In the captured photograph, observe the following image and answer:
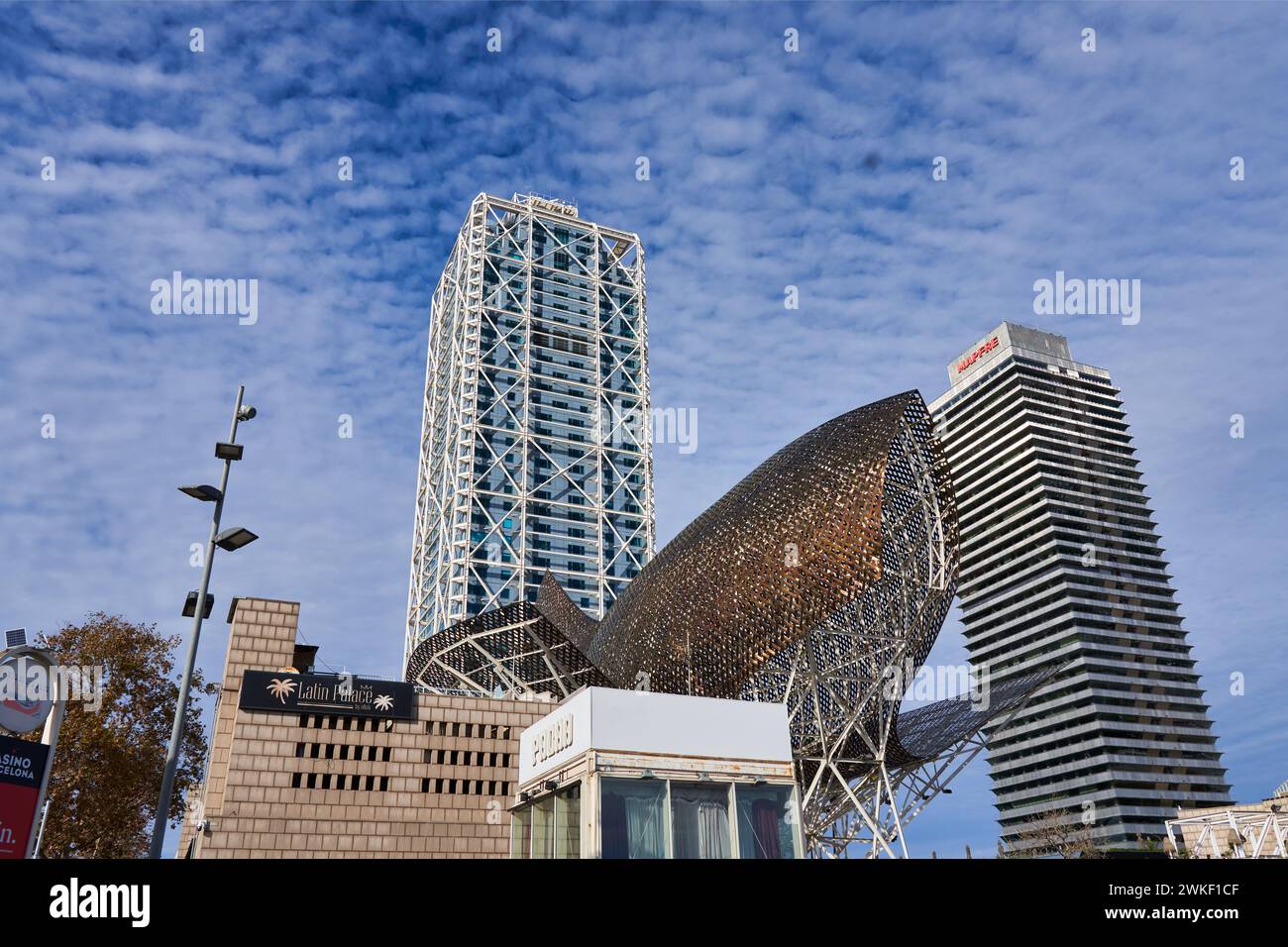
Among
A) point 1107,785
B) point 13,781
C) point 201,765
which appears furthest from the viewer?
point 1107,785

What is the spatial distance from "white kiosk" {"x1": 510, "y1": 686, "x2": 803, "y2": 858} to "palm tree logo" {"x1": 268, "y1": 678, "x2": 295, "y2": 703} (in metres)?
21.1

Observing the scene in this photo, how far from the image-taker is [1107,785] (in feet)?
383

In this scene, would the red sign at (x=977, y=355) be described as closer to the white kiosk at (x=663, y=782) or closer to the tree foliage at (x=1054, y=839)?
the tree foliage at (x=1054, y=839)

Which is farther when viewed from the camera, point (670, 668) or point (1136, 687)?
point (1136, 687)

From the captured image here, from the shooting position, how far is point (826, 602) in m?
42.9

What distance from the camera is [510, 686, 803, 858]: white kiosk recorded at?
20219 mm

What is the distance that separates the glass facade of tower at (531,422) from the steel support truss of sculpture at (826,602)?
56.3 m

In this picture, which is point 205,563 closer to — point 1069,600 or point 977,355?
point 1069,600

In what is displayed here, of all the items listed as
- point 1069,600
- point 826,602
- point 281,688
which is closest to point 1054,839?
point 826,602

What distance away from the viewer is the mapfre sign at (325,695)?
40.9 m

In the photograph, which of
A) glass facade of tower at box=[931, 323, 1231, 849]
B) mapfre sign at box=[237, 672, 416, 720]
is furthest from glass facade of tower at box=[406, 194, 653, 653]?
mapfre sign at box=[237, 672, 416, 720]
